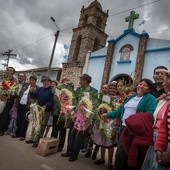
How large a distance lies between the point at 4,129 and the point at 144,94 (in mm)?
4688

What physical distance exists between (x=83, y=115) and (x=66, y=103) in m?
0.51

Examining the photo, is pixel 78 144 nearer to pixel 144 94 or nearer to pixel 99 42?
pixel 144 94

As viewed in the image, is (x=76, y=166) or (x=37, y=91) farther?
(x=37, y=91)

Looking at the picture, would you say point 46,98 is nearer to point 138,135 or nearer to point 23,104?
point 23,104

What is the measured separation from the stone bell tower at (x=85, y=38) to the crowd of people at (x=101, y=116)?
42.3ft

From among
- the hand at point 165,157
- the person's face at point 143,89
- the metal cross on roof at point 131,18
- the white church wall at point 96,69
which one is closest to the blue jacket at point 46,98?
the person's face at point 143,89

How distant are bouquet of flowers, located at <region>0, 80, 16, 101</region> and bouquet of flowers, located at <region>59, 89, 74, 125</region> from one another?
2.08 meters

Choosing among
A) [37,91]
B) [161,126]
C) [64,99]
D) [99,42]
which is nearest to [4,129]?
[37,91]

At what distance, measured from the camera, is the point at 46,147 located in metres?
5.10

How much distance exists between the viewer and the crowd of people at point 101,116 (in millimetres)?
2843

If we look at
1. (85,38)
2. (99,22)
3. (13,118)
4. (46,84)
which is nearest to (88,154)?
(46,84)

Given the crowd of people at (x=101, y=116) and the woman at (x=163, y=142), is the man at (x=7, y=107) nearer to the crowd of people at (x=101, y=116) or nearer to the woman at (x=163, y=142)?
the crowd of people at (x=101, y=116)

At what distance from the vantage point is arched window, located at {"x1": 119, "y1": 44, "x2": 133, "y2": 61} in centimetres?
1719

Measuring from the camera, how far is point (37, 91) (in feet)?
Result: 20.5
